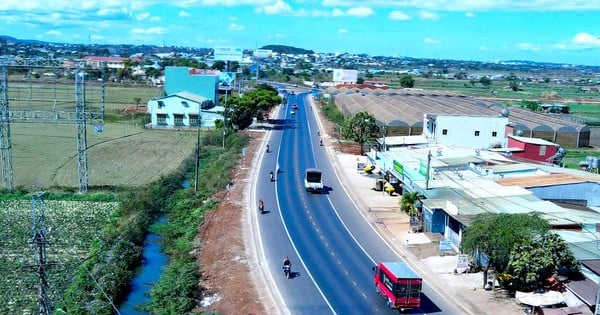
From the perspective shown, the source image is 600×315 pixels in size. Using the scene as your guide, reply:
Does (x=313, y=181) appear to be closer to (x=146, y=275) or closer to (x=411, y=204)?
(x=411, y=204)

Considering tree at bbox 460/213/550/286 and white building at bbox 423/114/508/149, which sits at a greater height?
white building at bbox 423/114/508/149

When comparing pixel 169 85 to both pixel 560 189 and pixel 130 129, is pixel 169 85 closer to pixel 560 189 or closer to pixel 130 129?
pixel 130 129

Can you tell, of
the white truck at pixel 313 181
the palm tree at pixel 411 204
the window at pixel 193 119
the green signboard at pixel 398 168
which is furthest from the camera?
the window at pixel 193 119

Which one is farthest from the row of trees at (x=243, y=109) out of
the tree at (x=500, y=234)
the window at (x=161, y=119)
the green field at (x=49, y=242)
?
the tree at (x=500, y=234)

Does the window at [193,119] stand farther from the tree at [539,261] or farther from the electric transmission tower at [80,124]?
the tree at [539,261]

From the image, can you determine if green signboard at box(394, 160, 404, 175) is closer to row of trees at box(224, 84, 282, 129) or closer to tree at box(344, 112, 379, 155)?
tree at box(344, 112, 379, 155)

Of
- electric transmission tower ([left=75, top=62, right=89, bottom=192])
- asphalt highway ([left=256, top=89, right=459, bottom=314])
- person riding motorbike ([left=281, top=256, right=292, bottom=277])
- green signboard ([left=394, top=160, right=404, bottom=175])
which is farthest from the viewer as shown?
electric transmission tower ([left=75, top=62, right=89, bottom=192])

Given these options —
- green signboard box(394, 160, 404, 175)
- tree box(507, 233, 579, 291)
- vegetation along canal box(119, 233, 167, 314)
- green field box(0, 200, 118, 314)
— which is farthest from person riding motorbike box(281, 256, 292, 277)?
green signboard box(394, 160, 404, 175)
